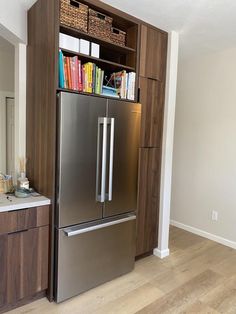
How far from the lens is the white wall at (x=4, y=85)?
11.4 ft

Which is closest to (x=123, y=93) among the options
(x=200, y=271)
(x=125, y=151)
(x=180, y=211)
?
(x=125, y=151)

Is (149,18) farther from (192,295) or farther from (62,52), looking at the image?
(192,295)

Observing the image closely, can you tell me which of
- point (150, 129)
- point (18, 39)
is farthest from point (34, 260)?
point (18, 39)

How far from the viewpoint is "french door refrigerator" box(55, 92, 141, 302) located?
2.04 m

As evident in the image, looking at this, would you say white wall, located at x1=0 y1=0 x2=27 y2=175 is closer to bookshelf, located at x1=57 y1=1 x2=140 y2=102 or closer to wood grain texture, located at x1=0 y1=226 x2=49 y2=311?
bookshelf, located at x1=57 y1=1 x2=140 y2=102

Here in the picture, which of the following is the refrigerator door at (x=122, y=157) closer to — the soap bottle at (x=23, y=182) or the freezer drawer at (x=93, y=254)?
the freezer drawer at (x=93, y=254)

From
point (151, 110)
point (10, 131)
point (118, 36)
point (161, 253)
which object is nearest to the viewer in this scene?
point (118, 36)

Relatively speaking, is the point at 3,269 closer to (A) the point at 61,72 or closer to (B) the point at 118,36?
(A) the point at 61,72

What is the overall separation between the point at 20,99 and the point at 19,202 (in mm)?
1009

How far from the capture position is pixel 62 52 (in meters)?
2.06

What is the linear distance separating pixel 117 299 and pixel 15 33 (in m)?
2.51

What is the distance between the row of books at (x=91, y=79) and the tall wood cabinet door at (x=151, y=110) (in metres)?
0.18

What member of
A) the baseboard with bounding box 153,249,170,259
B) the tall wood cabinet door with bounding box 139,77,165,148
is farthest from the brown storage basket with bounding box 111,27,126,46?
the baseboard with bounding box 153,249,170,259

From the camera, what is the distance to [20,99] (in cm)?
239
